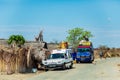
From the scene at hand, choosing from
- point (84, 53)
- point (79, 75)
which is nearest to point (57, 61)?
point (79, 75)

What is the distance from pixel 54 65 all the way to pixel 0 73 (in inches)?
341

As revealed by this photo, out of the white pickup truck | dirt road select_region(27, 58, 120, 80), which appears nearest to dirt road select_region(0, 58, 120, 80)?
dirt road select_region(27, 58, 120, 80)

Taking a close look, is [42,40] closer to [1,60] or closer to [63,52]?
[63,52]

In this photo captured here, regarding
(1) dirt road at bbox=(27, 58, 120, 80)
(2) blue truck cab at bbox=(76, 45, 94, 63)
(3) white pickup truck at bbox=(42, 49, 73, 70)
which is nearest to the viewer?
(1) dirt road at bbox=(27, 58, 120, 80)

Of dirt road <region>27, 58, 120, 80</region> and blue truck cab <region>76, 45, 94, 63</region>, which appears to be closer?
dirt road <region>27, 58, 120, 80</region>

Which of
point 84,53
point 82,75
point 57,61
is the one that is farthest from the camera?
point 84,53

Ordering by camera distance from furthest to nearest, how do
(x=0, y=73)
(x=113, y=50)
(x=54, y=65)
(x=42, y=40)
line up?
(x=113, y=50) → (x=42, y=40) → (x=54, y=65) → (x=0, y=73)

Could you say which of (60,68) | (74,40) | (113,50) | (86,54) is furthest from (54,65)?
(113,50)

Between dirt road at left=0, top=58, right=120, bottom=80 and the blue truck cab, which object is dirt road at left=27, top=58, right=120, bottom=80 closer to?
dirt road at left=0, top=58, right=120, bottom=80

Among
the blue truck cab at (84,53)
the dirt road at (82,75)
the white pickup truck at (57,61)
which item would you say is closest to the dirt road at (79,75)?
the dirt road at (82,75)

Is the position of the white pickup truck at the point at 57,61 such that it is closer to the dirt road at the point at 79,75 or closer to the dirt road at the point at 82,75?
the dirt road at the point at 82,75

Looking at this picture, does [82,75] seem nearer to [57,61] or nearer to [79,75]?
[79,75]

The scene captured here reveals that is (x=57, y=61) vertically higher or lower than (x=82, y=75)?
higher

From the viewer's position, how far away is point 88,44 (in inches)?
2484
